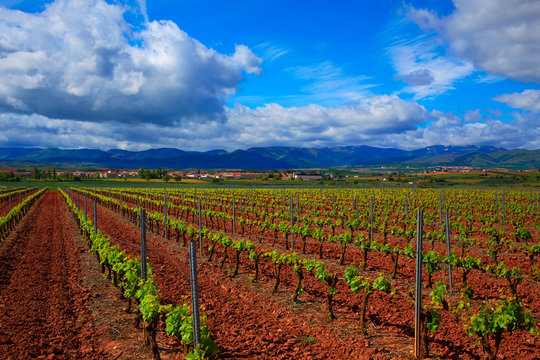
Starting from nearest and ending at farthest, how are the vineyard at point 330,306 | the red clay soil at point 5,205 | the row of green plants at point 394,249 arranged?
the vineyard at point 330,306, the row of green plants at point 394,249, the red clay soil at point 5,205

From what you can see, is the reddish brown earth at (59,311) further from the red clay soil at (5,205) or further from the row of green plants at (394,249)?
the red clay soil at (5,205)

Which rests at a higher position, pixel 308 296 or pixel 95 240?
pixel 95 240

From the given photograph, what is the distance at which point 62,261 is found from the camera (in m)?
12.1

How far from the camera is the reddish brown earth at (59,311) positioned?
6125 millimetres

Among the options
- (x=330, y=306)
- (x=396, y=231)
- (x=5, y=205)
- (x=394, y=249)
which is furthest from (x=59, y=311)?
(x=5, y=205)

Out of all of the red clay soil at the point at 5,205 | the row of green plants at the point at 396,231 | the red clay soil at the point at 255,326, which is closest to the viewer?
the red clay soil at the point at 255,326

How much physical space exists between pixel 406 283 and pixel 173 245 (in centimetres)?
1047

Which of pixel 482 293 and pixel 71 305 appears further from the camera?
pixel 482 293

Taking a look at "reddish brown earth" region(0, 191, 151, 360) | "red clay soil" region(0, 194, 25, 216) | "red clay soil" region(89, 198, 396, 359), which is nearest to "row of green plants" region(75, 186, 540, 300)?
"red clay soil" region(89, 198, 396, 359)

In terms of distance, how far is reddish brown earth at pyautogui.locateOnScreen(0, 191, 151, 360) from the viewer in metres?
6.12

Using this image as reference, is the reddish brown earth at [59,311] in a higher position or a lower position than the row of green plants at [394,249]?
lower

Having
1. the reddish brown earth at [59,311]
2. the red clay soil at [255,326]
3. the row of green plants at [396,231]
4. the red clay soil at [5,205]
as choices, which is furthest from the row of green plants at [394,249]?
the red clay soil at [5,205]

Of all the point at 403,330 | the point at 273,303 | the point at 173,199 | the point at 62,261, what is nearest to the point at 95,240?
the point at 62,261

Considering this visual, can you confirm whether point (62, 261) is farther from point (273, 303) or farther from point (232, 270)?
point (273, 303)
